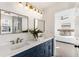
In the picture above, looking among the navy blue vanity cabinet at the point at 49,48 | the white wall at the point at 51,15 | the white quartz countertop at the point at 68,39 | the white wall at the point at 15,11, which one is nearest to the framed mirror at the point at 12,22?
the white wall at the point at 15,11

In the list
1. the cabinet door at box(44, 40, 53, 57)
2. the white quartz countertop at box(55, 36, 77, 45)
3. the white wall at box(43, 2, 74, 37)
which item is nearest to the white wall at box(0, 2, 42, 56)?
the white wall at box(43, 2, 74, 37)

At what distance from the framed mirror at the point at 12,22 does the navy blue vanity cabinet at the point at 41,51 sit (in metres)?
0.60

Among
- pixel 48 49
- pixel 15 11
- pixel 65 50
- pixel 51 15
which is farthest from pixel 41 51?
pixel 15 11

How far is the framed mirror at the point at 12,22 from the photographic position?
2045mm

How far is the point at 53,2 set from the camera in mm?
2186

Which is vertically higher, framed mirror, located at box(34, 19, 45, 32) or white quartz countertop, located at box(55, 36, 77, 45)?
framed mirror, located at box(34, 19, 45, 32)

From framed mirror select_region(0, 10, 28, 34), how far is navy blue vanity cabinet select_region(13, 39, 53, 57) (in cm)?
60

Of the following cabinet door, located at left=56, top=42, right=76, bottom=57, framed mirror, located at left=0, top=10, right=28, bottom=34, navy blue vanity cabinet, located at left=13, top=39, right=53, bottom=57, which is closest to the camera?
navy blue vanity cabinet, located at left=13, top=39, right=53, bottom=57

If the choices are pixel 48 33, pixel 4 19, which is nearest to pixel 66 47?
pixel 48 33

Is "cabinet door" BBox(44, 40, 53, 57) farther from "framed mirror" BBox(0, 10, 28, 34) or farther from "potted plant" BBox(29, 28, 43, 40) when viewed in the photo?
"framed mirror" BBox(0, 10, 28, 34)

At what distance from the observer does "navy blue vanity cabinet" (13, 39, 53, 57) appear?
189 centimetres

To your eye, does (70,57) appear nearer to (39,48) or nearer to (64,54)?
(64,54)

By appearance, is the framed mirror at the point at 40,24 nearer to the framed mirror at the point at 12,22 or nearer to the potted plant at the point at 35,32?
the potted plant at the point at 35,32

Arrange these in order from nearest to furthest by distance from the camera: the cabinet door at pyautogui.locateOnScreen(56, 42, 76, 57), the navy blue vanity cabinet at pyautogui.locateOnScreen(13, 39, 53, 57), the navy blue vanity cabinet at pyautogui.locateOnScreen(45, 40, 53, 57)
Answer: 1. the navy blue vanity cabinet at pyautogui.locateOnScreen(13, 39, 53, 57)
2. the cabinet door at pyautogui.locateOnScreen(56, 42, 76, 57)
3. the navy blue vanity cabinet at pyautogui.locateOnScreen(45, 40, 53, 57)
